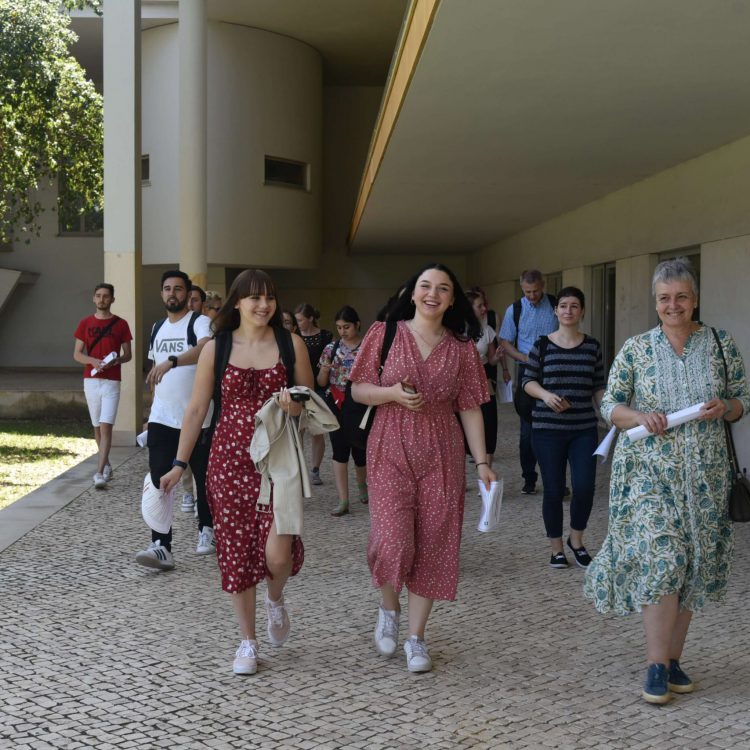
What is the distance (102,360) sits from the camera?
9648 millimetres

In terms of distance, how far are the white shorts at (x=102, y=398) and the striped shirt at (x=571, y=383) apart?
14.9 ft

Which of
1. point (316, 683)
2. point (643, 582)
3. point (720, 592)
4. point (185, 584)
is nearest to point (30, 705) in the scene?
point (316, 683)

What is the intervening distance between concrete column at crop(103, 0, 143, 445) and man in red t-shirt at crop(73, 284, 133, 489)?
2.96m

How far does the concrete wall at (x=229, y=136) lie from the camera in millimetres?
20297

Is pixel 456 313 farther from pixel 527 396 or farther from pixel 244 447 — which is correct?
pixel 527 396

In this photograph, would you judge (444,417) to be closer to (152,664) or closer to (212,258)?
(152,664)

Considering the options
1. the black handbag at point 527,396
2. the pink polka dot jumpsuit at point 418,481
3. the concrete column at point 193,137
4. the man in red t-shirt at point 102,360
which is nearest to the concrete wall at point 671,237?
the black handbag at point 527,396

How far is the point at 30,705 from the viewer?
13.7 ft

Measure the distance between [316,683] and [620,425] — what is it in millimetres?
1660

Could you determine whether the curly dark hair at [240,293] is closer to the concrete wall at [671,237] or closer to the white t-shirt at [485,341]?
the white t-shirt at [485,341]

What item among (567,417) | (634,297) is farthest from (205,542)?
(634,297)

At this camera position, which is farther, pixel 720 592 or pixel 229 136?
pixel 229 136

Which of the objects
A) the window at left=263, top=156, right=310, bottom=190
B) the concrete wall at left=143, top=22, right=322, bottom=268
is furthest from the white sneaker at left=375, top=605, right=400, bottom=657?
the window at left=263, top=156, right=310, bottom=190

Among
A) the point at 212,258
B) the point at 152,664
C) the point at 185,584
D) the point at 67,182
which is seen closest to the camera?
→ the point at 152,664
